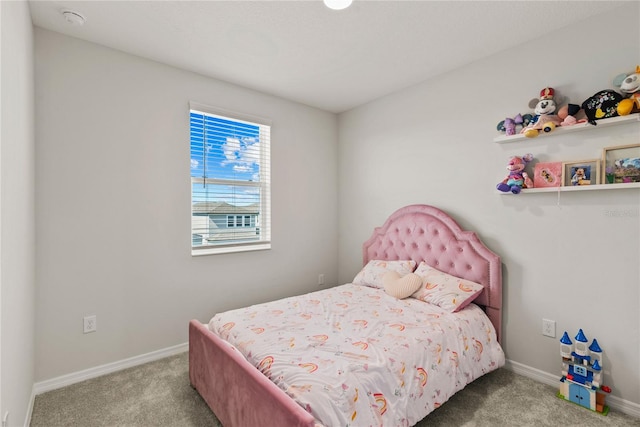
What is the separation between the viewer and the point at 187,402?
202 centimetres

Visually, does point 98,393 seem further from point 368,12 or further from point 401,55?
point 401,55

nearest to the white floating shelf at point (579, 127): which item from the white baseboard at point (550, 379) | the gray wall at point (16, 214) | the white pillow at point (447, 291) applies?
the white pillow at point (447, 291)

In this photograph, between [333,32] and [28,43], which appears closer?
[28,43]

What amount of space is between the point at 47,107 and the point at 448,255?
3244 mm

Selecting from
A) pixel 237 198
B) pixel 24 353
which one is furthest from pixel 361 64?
pixel 24 353

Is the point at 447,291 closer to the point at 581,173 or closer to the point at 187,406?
the point at 581,173

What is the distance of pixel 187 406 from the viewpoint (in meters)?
1.98

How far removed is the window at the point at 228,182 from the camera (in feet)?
9.64

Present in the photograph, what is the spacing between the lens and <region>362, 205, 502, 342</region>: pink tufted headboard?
2.44 m

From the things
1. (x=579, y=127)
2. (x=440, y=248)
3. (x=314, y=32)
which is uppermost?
(x=314, y=32)

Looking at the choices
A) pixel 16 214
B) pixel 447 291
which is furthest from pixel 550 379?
pixel 16 214

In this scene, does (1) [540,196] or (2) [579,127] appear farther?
(1) [540,196]

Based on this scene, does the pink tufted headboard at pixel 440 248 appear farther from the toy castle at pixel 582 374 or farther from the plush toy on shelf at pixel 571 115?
the plush toy on shelf at pixel 571 115

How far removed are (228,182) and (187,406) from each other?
1.92 meters
